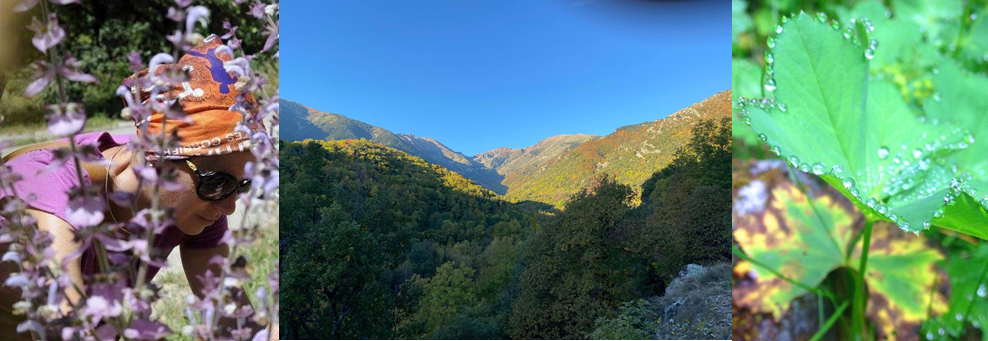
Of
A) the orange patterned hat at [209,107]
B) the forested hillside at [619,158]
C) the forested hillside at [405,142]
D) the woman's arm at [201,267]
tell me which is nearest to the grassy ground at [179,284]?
the woman's arm at [201,267]

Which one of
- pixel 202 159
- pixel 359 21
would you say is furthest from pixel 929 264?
pixel 359 21

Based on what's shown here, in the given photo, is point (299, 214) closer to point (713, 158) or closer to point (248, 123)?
point (248, 123)

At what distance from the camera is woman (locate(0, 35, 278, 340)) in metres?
0.83

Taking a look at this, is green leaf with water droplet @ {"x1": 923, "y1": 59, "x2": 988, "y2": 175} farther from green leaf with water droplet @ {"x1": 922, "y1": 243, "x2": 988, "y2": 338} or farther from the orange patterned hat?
the orange patterned hat

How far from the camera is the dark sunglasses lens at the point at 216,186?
3.56ft

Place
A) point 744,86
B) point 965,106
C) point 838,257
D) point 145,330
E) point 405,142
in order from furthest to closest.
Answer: point 405,142, point 744,86, point 838,257, point 965,106, point 145,330

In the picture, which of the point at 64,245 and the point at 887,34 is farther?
the point at 887,34

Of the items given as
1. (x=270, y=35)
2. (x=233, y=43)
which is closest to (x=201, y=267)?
(x=233, y=43)

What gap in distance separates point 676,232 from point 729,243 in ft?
1.15

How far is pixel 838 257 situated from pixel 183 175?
6.18 feet

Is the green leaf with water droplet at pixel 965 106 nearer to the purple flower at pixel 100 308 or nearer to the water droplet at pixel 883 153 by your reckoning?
the water droplet at pixel 883 153

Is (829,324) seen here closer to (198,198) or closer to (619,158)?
(198,198)

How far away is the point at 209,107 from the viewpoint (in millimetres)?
999

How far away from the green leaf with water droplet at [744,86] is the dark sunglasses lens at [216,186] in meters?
1.60
